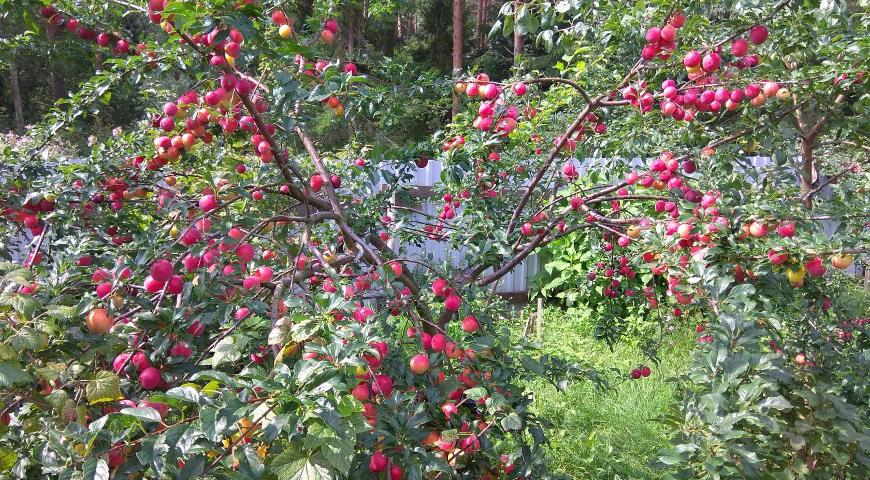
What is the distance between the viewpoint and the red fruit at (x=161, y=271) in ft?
3.88

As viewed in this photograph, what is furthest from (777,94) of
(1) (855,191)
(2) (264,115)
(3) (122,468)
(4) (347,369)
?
(3) (122,468)

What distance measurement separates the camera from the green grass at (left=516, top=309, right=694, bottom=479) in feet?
8.68

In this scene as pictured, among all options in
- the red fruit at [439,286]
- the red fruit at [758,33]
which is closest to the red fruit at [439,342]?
the red fruit at [439,286]

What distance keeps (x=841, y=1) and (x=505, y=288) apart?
15.6 feet

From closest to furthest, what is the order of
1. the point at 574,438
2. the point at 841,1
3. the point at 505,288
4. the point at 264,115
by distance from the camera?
the point at 841,1
the point at 264,115
the point at 574,438
the point at 505,288

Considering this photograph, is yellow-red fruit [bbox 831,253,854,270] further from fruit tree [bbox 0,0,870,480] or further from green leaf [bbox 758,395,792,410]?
green leaf [bbox 758,395,792,410]

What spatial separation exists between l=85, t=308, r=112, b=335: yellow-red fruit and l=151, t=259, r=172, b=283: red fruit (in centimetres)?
12

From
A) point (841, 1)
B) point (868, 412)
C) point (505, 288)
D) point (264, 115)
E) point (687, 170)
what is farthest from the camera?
point (505, 288)

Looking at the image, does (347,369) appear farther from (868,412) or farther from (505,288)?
(505,288)

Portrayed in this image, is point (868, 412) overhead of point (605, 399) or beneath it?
overhead

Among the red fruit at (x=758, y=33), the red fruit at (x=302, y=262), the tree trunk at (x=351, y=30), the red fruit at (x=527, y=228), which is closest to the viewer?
the red fruit at (x=302, y=262)

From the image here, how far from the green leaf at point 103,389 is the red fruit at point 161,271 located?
0.76 feet

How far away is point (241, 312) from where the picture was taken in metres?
1.26

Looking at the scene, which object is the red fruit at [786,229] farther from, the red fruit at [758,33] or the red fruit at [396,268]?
the red fruit at [396,268]
